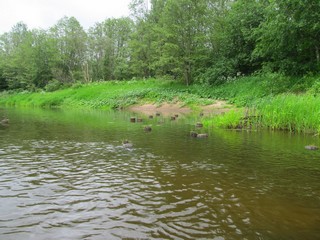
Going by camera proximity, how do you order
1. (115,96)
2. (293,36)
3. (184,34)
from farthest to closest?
(115,96) < (184,34) < (293,36)

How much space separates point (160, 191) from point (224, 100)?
22.7 meters

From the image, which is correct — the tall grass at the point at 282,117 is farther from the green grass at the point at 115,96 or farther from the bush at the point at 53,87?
the bush at the point at 53,87

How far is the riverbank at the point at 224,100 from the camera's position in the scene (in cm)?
1570

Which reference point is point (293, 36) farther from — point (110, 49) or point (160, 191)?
point (110, 49)

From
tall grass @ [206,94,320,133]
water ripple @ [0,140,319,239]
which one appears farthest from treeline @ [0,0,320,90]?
water ripple @ [0,140,319,239]

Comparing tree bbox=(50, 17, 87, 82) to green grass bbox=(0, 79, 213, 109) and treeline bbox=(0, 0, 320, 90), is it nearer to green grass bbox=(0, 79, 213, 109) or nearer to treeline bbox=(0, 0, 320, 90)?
treeline bbox=(0, 0, 320, 90)

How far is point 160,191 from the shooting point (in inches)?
267

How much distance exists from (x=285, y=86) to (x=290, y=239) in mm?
22125

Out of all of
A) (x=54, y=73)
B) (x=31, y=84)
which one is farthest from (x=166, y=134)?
(x=31, y=84)

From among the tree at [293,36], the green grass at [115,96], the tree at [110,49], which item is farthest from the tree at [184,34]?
the tree at [110,49]

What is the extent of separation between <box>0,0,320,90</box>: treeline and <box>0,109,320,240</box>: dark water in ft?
50.1

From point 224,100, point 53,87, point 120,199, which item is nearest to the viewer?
point 120,199

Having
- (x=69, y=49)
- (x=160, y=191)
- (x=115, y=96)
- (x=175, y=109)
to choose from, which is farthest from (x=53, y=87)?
(x=160, y=191)

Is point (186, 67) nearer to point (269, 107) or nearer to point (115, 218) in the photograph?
point (269, 107)
